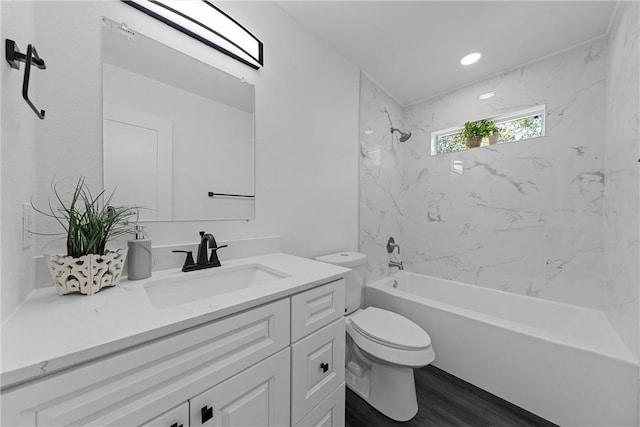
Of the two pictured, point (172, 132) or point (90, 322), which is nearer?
point (90, 322)

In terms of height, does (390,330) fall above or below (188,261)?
below

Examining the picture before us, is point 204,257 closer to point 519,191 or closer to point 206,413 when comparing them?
point 206,413

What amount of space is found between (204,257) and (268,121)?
871 mm

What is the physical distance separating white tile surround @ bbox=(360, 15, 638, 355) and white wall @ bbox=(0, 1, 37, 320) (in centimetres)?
195

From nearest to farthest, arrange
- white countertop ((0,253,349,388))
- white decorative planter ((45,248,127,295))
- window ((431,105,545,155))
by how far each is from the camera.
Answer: white countertop ((0,253,349,388))
white decorative planter ((45,248,127,295))
window ((431,105,545,155))

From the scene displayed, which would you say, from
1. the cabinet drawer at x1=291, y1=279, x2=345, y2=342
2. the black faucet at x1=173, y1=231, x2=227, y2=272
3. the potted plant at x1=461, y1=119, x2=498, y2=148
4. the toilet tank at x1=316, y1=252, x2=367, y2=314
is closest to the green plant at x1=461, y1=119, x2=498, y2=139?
the potted plant at x1=461, y1=119, x2=498, y2=148

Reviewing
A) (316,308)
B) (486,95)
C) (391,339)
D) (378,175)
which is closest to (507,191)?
(486,95)

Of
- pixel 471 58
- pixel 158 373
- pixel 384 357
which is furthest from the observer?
pixel 471 58

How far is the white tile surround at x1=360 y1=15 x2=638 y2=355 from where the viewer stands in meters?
1.70

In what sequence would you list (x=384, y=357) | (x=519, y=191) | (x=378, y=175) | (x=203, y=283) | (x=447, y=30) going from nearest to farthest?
(x=203, y=283) < (x=384, y=357) < (x=447, y=30) < (x=519, y=191) < (x=378, y=175)

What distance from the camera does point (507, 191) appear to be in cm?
212

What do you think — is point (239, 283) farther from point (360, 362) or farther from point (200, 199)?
point (360, 362)

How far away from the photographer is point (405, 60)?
2.00m

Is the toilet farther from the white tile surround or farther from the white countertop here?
the white countertop
